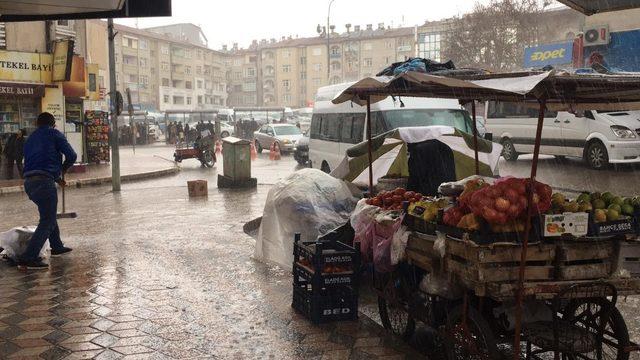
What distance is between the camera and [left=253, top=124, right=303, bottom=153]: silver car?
28266 mm

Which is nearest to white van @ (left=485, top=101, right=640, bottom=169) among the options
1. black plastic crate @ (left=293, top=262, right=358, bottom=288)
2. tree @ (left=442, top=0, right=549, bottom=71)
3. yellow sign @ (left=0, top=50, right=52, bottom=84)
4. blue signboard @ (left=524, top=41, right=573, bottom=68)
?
black plastic crate @ (left=293, top=262, right=358, bottom=288)

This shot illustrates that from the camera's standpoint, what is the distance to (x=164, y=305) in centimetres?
562

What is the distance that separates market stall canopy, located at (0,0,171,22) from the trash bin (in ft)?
23.9

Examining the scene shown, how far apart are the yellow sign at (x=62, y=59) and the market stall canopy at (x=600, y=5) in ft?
55.9

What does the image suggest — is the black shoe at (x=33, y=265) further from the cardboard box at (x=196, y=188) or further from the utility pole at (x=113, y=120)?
the utility pole at (x=113, y=120)

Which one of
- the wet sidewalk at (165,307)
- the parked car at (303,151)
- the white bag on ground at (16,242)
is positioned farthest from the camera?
the parked car at (303,151)

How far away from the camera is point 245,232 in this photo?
31.3 feet

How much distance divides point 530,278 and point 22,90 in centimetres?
1935

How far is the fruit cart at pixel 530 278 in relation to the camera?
12.0 ft

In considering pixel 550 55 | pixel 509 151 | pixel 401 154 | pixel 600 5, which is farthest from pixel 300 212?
pixel 550 55

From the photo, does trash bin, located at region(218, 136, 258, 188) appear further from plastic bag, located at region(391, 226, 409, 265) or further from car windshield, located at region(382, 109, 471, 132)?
plastic bag, located at region(391, 226, 409, 265)

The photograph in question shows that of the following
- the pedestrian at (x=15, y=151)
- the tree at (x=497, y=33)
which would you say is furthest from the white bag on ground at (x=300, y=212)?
the tree at (x=497, y=33)

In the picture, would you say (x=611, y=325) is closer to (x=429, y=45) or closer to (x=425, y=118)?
(x=425, y=118)

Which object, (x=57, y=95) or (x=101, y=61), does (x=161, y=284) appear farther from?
(x=101, y=61)
